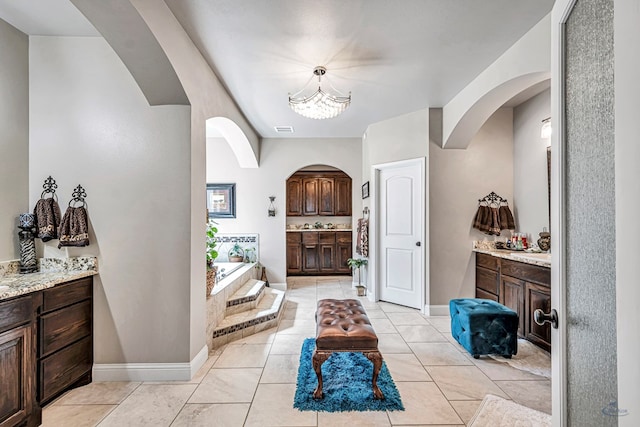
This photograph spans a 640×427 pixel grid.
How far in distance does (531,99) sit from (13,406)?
5504mm

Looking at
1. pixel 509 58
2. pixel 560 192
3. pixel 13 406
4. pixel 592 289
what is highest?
pixel 509 58

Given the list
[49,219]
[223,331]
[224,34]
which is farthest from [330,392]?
[224,34]

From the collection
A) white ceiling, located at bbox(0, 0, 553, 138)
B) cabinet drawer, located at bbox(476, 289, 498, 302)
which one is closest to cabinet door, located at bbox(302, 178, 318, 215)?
white ceiling, located at bbox(0, 0, 553, 138)

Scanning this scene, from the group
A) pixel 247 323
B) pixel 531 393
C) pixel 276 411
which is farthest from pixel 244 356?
pixel 531 393

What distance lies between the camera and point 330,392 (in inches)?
93.0

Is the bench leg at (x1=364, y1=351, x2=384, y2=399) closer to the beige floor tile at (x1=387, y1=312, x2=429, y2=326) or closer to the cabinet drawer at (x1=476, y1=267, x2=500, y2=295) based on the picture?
the beige floor tile at (x1=387, y1=312, x2=429, y2=326)

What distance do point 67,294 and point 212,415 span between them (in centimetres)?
137

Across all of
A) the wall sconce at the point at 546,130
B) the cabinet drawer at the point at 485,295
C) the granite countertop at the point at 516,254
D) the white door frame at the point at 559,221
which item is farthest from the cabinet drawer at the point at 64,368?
the wall sconce at the point at 546,130

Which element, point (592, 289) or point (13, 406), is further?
point (13, 406)

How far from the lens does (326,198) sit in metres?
7.58

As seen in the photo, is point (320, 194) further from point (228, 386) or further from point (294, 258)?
point (228, 386)

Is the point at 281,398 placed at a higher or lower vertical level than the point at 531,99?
lower

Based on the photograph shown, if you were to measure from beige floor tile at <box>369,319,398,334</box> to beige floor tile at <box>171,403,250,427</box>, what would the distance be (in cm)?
189

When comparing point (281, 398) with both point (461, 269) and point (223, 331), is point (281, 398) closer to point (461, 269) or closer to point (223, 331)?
point (223, 331)
